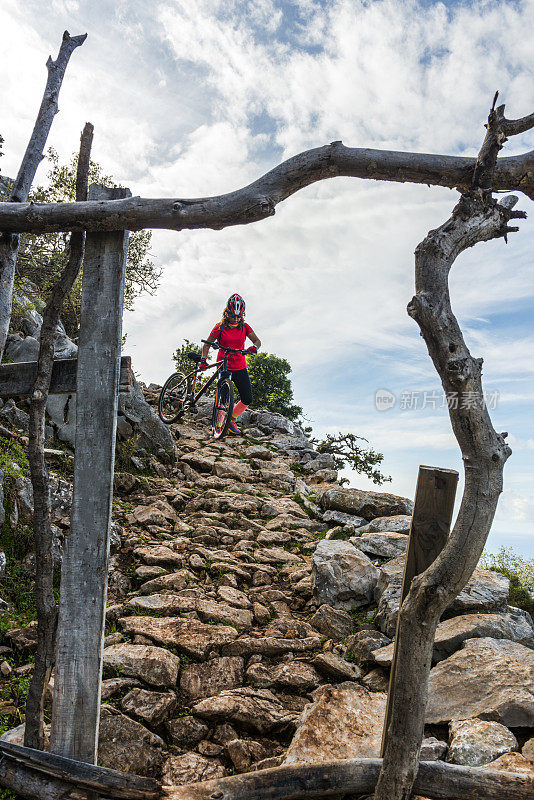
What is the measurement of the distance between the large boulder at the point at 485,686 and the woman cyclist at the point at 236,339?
6.08 m

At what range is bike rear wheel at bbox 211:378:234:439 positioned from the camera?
10.2 metres

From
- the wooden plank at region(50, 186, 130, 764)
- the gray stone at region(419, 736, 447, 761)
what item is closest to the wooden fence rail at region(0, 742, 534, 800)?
the wooden plank at region(50, 186, 130, 764)

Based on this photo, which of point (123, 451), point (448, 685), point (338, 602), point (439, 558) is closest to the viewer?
point (439, 558)

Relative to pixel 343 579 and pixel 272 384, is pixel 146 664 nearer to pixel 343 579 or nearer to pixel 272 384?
pixel 343 579

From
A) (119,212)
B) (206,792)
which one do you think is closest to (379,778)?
(206,792)

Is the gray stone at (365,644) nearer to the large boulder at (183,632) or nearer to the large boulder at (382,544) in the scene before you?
the large boulder at (183,632)

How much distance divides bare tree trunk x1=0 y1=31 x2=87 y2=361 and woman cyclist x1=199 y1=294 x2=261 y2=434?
4594mm

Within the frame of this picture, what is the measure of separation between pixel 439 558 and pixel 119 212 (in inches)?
133

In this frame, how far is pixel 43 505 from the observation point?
418 centimetres

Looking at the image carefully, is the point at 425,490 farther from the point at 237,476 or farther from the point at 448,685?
the point at 237,476

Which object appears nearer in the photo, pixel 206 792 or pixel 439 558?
pixel 439 558

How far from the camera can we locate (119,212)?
3.95m

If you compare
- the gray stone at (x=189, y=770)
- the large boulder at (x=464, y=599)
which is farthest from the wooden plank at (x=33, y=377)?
the large boulder at (x=464, y=599)

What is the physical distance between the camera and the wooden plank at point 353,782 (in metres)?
3.48
